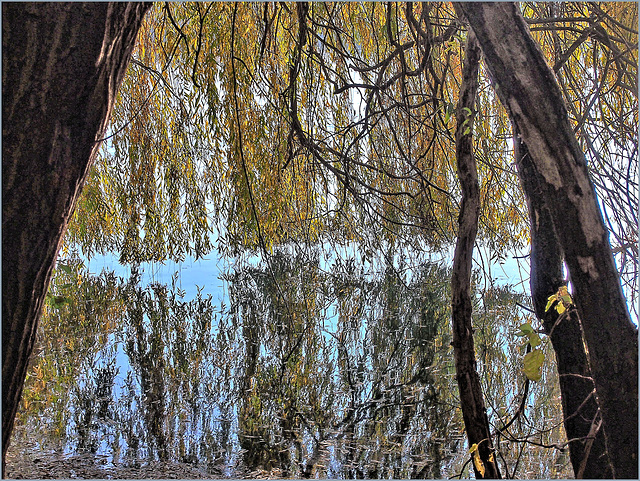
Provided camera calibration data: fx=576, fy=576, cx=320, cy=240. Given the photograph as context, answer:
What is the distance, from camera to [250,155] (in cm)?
315

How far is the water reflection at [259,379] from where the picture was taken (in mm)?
2059

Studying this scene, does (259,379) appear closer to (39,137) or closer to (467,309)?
(467,309)

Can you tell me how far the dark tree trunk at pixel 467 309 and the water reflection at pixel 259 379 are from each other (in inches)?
16.8

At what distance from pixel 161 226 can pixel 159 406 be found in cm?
138

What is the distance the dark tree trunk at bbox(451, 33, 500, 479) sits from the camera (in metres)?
1.19

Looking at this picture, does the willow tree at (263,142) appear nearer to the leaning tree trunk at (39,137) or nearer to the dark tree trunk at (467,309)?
the dark tree trunk at (467,309)

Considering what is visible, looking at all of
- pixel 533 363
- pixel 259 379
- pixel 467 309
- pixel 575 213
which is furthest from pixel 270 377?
pixel 575 213

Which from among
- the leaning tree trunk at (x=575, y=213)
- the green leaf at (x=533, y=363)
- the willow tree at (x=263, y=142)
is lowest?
the green leaf at (x=533, y=363)

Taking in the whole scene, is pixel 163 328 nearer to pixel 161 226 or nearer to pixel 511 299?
pixel 161 226

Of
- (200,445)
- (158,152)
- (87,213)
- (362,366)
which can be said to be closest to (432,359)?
(362,366)

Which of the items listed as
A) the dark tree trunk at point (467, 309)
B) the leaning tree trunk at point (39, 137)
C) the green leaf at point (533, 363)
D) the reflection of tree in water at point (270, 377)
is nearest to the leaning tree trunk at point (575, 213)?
the green leaf at point (533, 363)

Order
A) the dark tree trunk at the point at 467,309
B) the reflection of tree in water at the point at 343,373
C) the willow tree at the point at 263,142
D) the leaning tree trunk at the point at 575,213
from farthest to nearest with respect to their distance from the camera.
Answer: the willow tree at the point at 263,142 → the reflection of tree in water at the point at 343,373 → the dark tree trunk at the point at 467,309 → the leaning tree trunk at the point at 575,213

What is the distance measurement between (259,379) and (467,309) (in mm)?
1593

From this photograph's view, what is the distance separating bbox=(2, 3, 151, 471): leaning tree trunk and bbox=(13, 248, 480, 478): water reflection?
0.42 m
